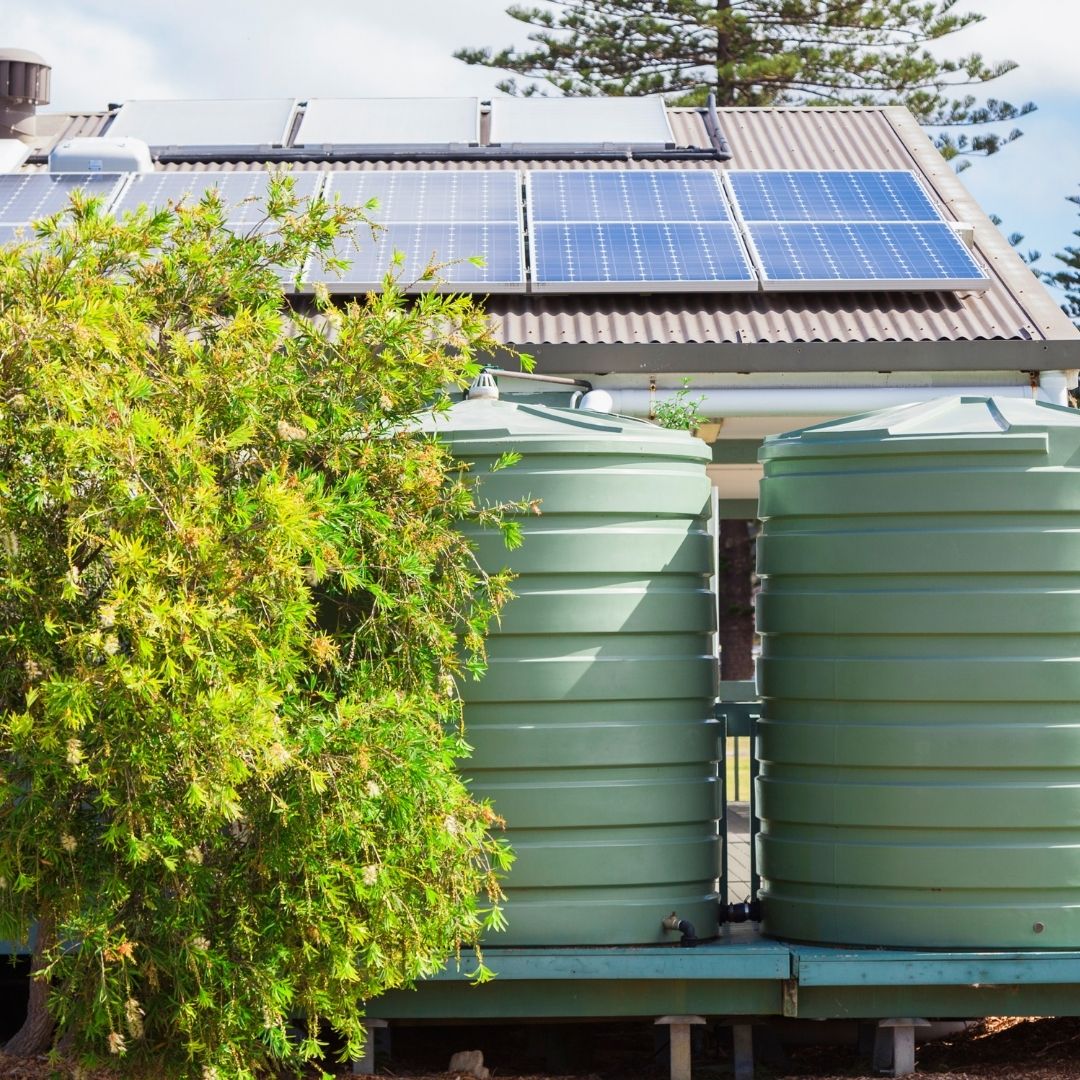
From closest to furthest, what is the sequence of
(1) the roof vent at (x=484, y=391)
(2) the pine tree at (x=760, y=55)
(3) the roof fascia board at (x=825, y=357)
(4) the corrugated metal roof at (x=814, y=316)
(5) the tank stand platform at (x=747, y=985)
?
(5) the tank stand platform at (x=747, y=985)
(1) the roof vent at (x=484, y=391)
(3) the roof fascia board at (x=825, y=357)
(4) the corrugated metal roof at (x=814, y=316)
(2) the pine tree at (x=760, y=55)

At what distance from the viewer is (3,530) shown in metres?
4.25

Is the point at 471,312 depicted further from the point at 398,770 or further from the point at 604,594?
the point at 398,770

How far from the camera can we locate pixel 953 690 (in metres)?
5.22

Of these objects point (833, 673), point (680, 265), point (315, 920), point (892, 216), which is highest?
point (892, 216)

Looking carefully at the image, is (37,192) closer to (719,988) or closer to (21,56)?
(21,56)

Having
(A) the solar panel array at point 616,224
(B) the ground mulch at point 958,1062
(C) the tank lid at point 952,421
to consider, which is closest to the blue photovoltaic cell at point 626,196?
(A) the solar panel array at point 616,224

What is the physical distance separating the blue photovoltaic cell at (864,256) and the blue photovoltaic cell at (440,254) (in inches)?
64.5

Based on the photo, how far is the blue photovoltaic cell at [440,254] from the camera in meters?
9.59

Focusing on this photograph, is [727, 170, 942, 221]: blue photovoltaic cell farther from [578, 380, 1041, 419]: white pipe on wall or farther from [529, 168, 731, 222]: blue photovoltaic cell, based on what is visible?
[578, 380, 1041, 419]: white pipe on wall

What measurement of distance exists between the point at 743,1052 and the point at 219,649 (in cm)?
268

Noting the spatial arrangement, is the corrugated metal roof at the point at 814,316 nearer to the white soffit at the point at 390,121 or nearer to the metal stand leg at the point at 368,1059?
the white soffit at the point at 390,121

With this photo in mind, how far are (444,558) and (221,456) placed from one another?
2.79ft

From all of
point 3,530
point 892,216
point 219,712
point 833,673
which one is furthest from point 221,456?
point 892,216

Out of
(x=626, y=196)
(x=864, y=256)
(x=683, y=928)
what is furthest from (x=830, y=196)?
(x=683, y=928)
